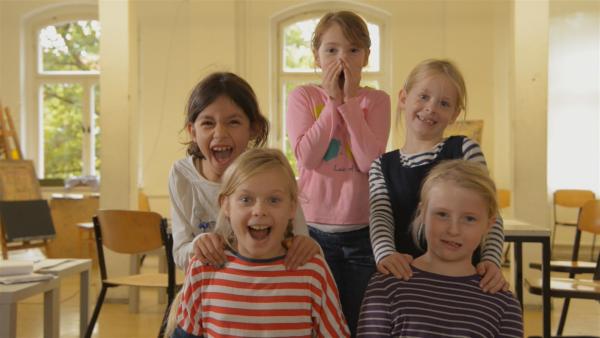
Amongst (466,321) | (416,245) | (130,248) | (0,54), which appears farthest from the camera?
(0,54)

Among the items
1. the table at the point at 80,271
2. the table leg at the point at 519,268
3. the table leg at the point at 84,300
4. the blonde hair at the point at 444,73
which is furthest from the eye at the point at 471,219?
the table leg at the point at 84,300

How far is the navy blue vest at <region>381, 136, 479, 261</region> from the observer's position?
1.88 metres

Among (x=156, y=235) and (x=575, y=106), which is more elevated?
(x=575, y=106)

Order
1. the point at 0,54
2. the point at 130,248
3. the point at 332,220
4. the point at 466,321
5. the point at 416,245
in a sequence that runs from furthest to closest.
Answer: the point at 0,54 < the point at 130,248 < the point at 332,220 < the point at 416,245 < the point at 466,321

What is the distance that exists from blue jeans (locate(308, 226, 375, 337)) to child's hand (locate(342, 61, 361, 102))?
41 centimetres

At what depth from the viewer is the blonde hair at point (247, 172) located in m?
1.68

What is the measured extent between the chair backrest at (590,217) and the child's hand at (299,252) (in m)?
3.15

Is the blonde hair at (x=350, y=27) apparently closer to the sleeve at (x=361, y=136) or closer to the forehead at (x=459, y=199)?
the sleeve at (x=361, y=136)

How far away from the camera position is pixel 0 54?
8.89m

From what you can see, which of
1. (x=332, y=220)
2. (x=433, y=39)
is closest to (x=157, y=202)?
Answer: (x=433, y=39)

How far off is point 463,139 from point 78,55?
326 inches

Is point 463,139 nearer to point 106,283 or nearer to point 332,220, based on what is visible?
point 332,220

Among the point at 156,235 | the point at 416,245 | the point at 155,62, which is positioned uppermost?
the point at 155,62

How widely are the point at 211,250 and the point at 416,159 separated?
628 millimetres
